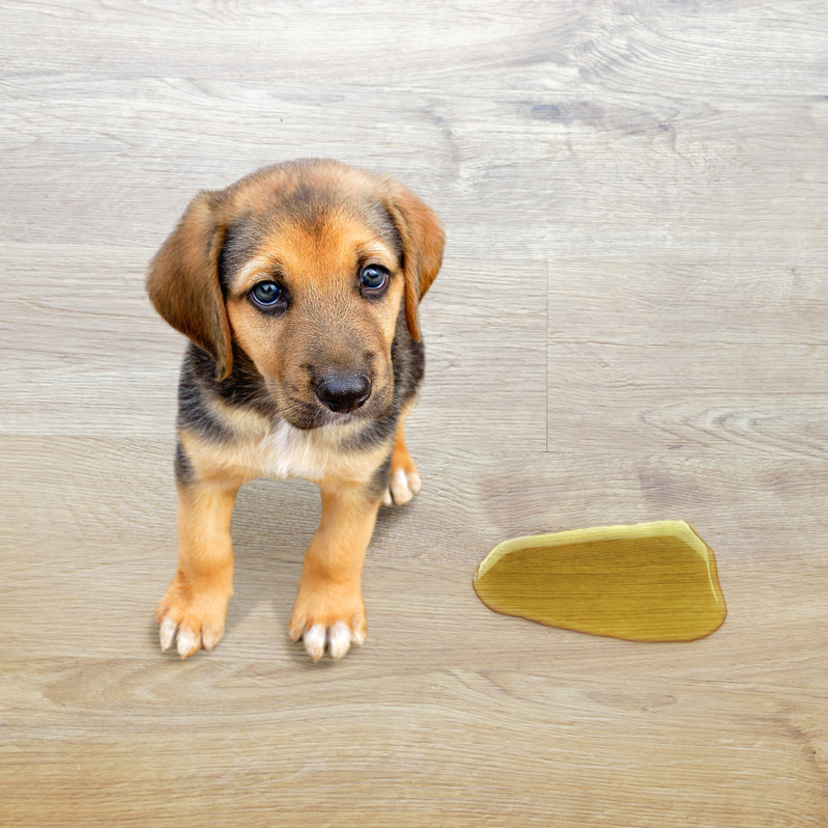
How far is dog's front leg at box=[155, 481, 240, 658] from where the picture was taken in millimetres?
2590

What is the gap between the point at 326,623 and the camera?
2760 millimetres

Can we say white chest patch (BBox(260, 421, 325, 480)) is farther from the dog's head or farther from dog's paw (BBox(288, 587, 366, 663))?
dog's paw (BBox(288, 587, 366, 663))

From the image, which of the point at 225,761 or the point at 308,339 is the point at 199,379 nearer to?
the point at 308,339

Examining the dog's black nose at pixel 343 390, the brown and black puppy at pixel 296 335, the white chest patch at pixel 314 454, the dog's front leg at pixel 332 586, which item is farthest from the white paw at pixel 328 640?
the dog's black nose at pixel 343 390

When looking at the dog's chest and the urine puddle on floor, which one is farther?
the urine puddle on floor

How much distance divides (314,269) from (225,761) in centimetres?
160

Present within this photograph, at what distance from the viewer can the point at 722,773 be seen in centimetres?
278

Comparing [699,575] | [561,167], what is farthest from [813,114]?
[699,575]

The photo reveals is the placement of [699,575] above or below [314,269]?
below

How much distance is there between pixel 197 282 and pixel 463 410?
1.27m

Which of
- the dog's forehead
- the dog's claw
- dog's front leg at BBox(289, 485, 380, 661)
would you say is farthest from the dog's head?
the dog's claw

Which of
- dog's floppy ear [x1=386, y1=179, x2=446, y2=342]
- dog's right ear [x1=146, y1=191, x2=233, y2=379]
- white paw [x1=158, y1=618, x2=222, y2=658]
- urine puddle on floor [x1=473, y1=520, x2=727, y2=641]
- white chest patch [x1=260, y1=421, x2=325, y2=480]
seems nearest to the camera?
dog's right ear [x1=146, y1=191, x2=233, y2=379]

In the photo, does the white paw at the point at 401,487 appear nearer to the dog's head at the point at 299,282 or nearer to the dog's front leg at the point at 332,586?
the dog's front leg at the point at 332,586

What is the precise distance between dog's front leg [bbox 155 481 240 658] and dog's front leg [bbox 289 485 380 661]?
247 millimetres
